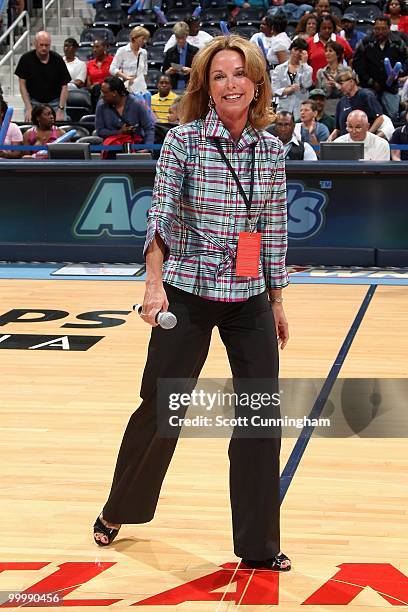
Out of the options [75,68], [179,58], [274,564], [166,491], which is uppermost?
[179,58]

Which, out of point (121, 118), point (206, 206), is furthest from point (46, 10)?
point (206, 206)

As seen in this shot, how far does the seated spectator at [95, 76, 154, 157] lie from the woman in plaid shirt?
9.14 m

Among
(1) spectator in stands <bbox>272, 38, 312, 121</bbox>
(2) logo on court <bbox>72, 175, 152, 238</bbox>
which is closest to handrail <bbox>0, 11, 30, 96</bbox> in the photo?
(1) spectator in stands <bbox>272, 38, 312, 121</bbox>

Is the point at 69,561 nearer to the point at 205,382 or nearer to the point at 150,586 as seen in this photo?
the point at 150,586

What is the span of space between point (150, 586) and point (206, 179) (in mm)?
1441

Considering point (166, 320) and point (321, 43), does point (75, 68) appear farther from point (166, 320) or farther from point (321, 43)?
point (166, 320)

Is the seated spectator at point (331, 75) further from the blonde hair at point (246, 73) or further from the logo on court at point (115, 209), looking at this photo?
the blonde hair at point (246, 73)

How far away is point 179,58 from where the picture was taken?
627 inches

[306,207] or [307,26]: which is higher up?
[307,26]

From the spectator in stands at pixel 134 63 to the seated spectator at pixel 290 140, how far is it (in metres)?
3.65

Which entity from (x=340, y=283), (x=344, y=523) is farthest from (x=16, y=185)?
(x=344, y=523)

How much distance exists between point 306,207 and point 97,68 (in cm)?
624

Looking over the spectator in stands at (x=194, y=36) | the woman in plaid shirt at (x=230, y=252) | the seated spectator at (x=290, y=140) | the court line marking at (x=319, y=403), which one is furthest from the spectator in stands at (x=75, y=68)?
the woman in plaid shirt at (x=230, y=252)

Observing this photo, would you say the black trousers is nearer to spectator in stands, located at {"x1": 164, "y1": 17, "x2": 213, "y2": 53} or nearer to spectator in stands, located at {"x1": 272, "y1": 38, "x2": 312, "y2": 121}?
spectator in stands, located at {"x1": 272, "y1": 38, "x2": 312, "y2": 121}
